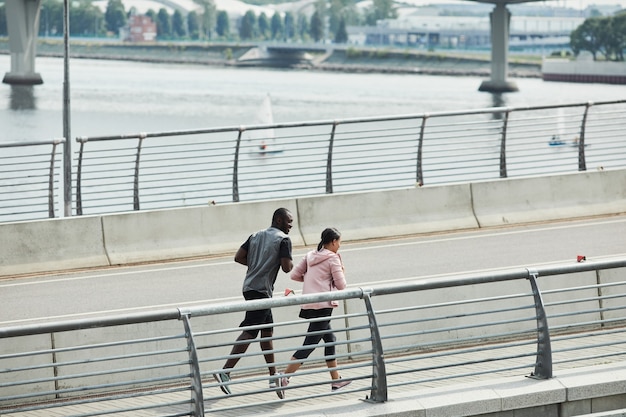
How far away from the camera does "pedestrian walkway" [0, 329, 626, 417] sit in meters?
9.59

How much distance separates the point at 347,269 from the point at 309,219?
6.14ft

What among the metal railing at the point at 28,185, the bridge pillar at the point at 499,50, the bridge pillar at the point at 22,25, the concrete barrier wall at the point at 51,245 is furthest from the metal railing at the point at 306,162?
the bridge pillar at the point at 22,25

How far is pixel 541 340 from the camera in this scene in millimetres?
10375

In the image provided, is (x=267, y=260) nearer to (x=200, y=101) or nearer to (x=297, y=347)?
(x=297, y=347)

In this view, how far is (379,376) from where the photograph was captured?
9.69 metres

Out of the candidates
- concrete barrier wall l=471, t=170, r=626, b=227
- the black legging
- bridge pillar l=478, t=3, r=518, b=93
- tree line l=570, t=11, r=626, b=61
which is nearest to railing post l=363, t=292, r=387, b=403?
the black legging

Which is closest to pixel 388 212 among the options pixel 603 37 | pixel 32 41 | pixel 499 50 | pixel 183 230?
pixel 183 230

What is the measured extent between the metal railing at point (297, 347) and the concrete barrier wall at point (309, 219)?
557 cm

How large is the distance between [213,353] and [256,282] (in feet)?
4.07

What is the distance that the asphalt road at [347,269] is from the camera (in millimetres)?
14867

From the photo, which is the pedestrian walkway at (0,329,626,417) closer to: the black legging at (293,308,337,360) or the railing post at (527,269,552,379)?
the railing post at (527,269,552,379)

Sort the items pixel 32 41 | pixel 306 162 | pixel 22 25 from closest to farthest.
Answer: pixel 306 162
pixel 22 25
pixel 32 41

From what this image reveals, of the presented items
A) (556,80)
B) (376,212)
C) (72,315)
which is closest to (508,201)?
(376,212)

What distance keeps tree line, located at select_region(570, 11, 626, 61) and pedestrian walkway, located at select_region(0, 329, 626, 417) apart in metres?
161
